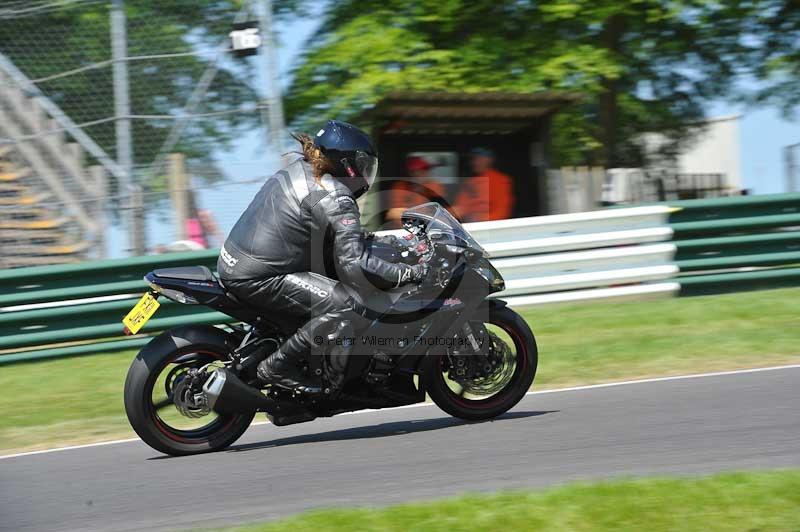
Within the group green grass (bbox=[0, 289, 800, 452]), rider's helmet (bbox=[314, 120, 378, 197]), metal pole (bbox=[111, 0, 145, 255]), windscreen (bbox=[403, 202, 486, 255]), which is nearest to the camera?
rider's helmet (bbox=[314, 120, 378, 197])

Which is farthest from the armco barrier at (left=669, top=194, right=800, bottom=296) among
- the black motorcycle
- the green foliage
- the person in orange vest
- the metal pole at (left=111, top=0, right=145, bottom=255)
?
the metal pole at (left=111, top=0, right=145, bottom=255)

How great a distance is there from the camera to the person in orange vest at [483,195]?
12.3m

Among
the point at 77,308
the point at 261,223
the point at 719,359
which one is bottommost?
the point at 719,359

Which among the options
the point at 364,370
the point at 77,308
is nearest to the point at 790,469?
the point at 364,370

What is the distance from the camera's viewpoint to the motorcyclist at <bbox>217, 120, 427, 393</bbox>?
5844 millimetres

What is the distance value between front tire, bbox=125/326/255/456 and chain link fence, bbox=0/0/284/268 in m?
4.48

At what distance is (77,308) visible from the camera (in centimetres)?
983

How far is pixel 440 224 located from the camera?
6.11 metres

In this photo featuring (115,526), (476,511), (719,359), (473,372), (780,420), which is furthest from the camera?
(719,359)

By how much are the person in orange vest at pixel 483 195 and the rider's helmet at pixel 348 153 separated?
6156mm

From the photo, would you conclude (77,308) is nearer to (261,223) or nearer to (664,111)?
(261,223)

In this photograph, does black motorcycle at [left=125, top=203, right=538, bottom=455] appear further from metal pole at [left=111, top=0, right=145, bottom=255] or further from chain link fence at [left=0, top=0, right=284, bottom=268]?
metal pole at [left=111, top=0, right=145, bottom=255]

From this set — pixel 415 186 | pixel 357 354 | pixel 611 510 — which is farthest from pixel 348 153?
pixel 415 186

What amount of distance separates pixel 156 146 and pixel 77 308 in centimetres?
192
